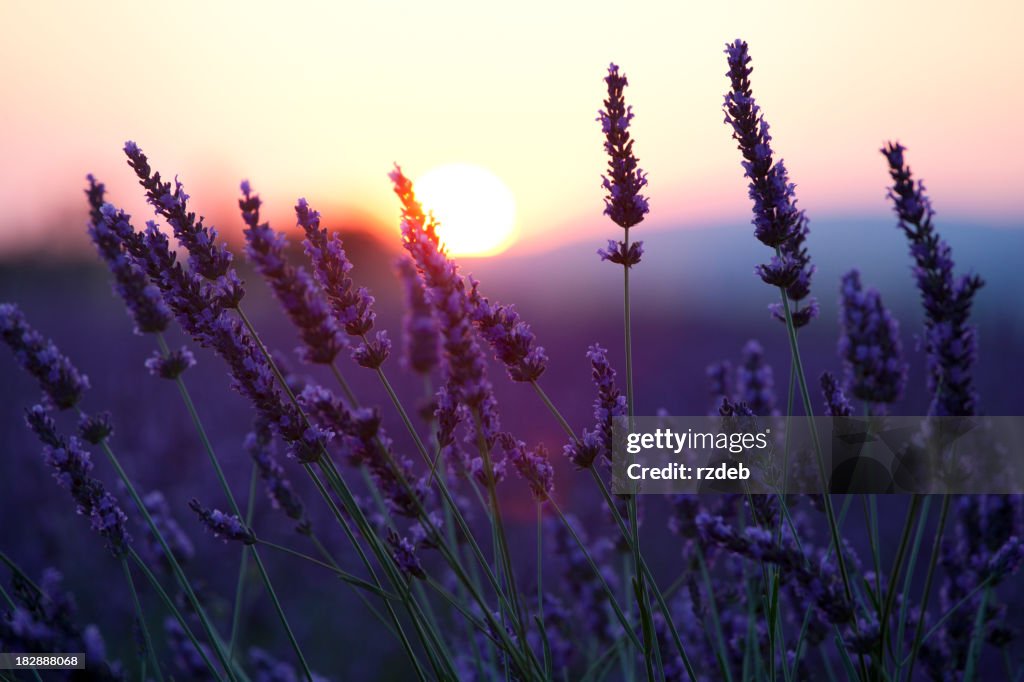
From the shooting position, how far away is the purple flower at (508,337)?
76.2 inches

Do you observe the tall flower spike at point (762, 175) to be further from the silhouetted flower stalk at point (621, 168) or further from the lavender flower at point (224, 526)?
the lavender flower at point (224, 526)

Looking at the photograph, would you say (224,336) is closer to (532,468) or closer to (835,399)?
(532,468)

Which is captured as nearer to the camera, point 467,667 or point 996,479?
point 996,479

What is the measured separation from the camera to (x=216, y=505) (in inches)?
226

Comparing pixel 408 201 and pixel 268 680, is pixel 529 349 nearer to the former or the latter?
pixel 408 201

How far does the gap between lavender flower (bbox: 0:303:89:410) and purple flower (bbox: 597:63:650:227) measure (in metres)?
1.71

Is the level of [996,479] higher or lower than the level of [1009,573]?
higher

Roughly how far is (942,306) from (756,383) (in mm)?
1100

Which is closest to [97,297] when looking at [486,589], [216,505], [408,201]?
[216,505]

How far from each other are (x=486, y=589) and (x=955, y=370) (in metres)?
3.22

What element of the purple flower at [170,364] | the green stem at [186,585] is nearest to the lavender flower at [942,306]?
the green stem at [186,585]

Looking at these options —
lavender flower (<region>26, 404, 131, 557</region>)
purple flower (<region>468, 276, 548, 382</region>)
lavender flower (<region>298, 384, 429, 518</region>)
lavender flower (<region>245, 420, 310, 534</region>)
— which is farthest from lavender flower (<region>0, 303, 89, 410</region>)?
purple flower (<region>468, 276, 548, 382</region>)

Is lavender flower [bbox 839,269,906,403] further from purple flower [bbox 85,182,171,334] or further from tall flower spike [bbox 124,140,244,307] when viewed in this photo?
purple flower [bbox 85,182,171,334]

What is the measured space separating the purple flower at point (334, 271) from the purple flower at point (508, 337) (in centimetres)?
30
